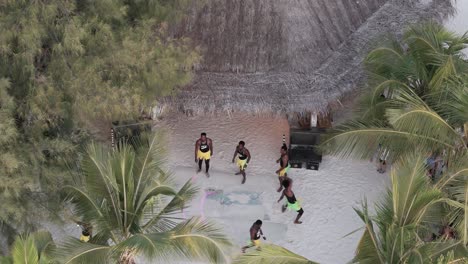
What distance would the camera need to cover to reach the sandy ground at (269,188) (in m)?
9.18

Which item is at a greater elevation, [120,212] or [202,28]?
[202,28]

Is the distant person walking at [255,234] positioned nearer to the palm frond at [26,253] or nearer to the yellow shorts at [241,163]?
the yellow shorts at [241,163]

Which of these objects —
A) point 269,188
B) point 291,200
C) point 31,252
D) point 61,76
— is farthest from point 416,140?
point 31,252

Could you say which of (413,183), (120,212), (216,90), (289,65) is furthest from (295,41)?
(120,212)

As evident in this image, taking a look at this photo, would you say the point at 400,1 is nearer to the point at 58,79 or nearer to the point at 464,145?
the point at 464,145

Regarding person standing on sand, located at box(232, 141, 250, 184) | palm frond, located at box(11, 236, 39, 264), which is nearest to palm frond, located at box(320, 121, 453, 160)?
person standing on sand, located at box(232, 141, 250, 184)

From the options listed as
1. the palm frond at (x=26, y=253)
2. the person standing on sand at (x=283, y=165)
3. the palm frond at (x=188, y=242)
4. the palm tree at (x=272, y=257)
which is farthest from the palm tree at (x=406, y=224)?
the palm frond at (x=26, y=253)

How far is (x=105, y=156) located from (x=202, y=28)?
3.58 meters

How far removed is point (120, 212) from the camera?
698cm

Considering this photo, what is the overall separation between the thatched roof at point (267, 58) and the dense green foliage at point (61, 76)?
4.79 feet

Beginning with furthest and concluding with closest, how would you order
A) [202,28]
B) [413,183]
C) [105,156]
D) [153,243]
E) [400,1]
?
[400,1]
[202,28]
[105,156]
[413,183]
[153,243]

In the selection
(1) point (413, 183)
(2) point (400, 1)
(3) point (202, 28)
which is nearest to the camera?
(1) point (413, 183)

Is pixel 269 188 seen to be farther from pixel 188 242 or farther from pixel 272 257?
pixel 272 257

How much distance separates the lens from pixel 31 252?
19.8 ft
